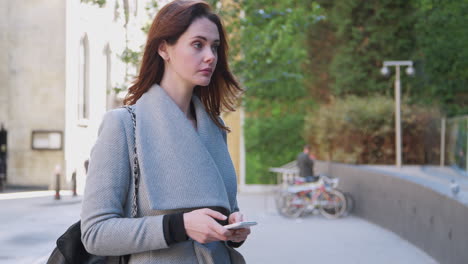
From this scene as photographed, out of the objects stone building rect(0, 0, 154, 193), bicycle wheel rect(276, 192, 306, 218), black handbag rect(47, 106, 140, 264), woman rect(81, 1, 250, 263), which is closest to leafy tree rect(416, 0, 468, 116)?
stone building rect(0, 0, 154, 193)

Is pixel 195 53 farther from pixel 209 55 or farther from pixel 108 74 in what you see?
pixel 108 74

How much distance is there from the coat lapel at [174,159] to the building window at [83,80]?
25.1m

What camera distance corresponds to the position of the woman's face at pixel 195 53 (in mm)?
2176

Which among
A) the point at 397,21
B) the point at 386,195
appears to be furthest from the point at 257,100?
the point at 386,195

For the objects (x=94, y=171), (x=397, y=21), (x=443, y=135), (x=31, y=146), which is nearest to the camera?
(x=94, y=171)

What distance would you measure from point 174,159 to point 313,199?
16.9 metres

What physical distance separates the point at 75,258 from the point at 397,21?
35832mm

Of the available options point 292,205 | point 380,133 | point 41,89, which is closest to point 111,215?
point 292,205

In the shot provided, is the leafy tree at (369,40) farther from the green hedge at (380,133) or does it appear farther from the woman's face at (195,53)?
the woman's face at (195,53)

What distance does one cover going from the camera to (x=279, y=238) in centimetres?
1398

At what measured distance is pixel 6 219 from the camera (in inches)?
603

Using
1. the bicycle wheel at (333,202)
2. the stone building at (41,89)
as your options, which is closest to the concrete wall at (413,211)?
the bicycle wheel at (333,202)

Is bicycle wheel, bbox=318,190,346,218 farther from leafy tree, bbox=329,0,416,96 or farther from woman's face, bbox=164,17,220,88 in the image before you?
leafy tree, bbox=329,0,416,96

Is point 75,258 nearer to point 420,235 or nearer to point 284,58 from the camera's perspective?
point 420,235
